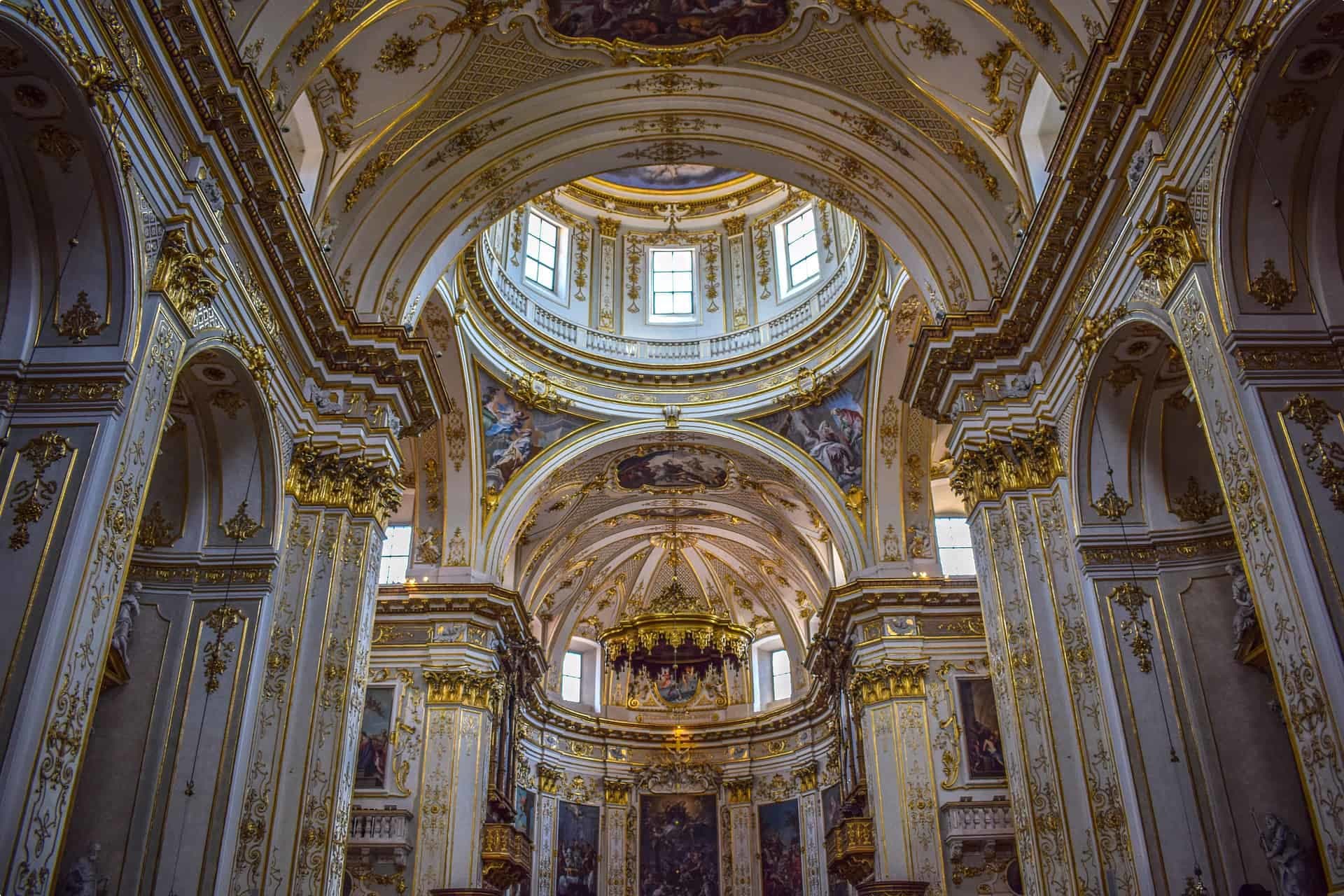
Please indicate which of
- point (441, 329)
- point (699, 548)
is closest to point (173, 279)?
point (441, 329)

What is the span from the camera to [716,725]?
28078 millimetres

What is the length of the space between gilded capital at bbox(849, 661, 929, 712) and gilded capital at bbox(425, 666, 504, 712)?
6727mm

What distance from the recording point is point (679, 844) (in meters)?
26.6

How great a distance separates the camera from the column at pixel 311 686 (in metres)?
9.53

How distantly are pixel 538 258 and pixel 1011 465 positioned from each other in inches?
519

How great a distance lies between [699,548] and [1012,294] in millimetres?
17737

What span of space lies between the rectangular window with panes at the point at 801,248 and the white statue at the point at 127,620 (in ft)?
49.1

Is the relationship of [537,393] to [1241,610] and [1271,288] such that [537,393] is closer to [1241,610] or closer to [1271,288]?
[1241,610]

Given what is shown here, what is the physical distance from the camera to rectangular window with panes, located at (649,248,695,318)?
2319 cm

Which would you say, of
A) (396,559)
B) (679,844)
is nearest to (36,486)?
(396,559)

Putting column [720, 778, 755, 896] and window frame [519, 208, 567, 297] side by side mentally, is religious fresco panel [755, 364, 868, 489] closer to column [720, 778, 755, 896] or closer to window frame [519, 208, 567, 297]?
window frame [519, 208, 567, 297]

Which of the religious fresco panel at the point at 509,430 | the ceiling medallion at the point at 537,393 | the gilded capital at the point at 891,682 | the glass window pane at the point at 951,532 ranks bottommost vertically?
the gilded capital at the point at 891,682

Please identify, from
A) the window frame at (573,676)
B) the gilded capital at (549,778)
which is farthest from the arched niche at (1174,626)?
the window frame at (573,676)

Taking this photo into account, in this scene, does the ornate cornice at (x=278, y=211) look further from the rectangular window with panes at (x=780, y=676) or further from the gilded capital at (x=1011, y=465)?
the rectangular window with panes at (x=780, y=676)
